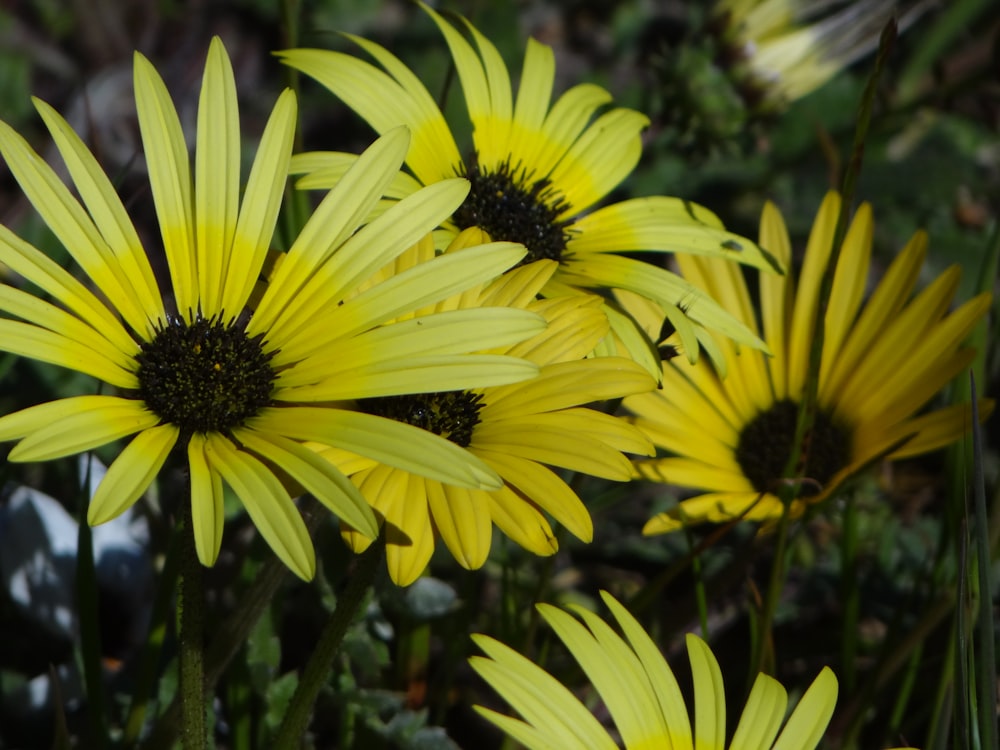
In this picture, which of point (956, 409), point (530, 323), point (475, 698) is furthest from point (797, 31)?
point (530, 323)

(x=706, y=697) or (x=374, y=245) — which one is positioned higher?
(x=374, y=245)

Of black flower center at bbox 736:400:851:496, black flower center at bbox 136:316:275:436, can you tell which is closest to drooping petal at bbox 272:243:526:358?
black flower center at bbox 136:316:275:436

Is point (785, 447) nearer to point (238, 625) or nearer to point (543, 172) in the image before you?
point (543, 172)

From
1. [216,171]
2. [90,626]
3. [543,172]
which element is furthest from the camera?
[543,172]

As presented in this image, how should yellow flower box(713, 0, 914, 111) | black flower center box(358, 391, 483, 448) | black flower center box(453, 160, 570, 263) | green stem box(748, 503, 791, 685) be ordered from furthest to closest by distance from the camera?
yellow flower box(713, 0, 914, 111) < black flower center box(453, 160, 570, 263) < green stem box(748, 503, 791, 685) < black flower center box(358, 391, 483, 448)

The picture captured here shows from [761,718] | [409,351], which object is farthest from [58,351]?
Result: [761,718]

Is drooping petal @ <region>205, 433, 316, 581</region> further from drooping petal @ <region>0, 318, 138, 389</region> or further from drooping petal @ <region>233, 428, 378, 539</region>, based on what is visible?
drooping petal @ <region>0, 318, 138, 389</region>
